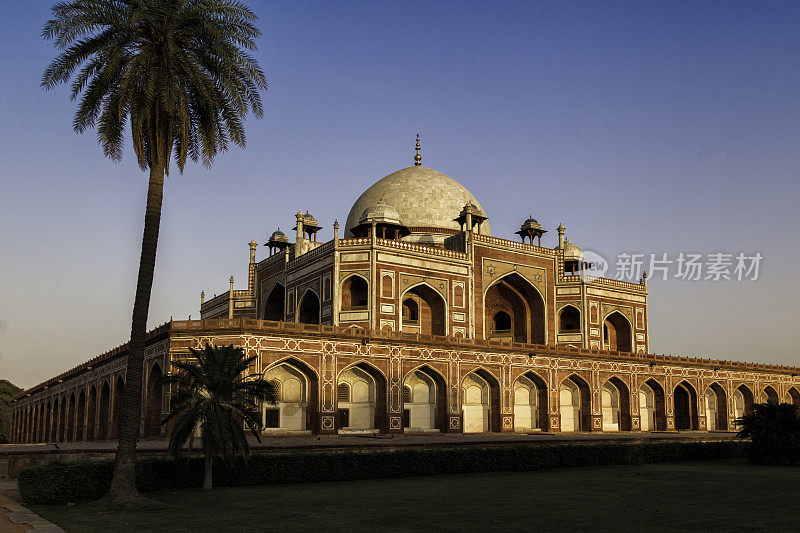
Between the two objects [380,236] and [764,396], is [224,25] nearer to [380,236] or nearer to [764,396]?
[380,236]

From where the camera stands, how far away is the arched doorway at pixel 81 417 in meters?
54.0

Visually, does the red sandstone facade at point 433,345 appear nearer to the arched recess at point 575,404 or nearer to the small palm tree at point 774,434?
the arched recess at point 575,404

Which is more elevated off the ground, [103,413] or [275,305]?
[275,305]

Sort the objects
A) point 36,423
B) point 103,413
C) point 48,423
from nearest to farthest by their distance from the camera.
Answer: point 103,413 < point 48,423 < point 36,423

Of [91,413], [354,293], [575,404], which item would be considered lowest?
[91,413]

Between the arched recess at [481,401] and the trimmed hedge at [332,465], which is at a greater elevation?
the arched recess at [481,401]

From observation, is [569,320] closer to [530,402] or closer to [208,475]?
[530,402]

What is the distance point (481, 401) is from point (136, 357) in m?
28.0

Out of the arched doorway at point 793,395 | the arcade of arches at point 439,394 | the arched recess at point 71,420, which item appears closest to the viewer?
the arcade of arches at point 439,394

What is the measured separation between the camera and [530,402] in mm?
46906

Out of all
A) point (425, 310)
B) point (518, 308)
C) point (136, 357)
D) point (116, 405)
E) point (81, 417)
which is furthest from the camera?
point (81, 417)

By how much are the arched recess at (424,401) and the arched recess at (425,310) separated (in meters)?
5.37

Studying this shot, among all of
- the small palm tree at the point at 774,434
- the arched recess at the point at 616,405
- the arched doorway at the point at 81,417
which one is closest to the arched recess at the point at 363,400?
the arched recess at the point at 616,405

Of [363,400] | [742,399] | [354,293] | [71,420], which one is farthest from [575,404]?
[71,420]
